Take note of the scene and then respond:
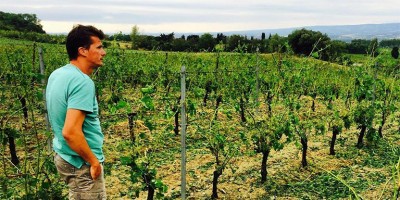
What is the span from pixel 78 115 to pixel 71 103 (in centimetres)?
9

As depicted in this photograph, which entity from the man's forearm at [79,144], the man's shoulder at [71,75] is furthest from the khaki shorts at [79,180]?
the man's shoulder at [71,75]

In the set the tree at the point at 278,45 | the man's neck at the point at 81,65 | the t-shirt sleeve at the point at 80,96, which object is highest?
the tree at the point at 278,45

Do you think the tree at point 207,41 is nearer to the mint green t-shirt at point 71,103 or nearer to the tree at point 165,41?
the tree at point 165,41

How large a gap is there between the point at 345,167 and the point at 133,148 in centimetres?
449

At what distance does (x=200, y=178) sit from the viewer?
6.16 metres

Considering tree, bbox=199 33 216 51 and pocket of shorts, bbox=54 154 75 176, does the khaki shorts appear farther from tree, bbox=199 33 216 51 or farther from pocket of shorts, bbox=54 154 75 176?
tree, bbox=199 33 216 51

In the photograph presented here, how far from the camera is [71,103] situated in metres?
2.35

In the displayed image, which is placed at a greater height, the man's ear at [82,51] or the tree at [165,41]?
the tree at [165,41]

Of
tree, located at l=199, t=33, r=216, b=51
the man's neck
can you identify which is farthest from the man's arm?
tree, located at l=199, t=33, r=216, b=51

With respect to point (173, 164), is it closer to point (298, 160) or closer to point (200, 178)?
point (200, 178)

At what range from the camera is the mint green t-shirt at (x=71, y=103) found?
2.37 m

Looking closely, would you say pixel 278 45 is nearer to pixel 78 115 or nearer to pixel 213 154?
pixel 213 154

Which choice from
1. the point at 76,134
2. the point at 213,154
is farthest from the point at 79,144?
the point at 213,154

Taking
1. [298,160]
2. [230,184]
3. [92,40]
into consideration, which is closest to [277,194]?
[230,184]
